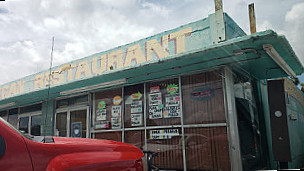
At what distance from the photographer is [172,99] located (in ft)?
24.9

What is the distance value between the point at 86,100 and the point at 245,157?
234 inches

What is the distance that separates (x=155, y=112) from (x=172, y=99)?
2.28 feet

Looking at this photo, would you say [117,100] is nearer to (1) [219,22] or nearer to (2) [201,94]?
(2) [201,94]

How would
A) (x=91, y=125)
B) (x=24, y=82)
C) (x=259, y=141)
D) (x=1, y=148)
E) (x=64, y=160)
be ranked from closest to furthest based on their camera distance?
(x=1, y=148) < (x=64, y=160) < (x=259, y=141) < (x=91, y=125) < (x=24, y=82)

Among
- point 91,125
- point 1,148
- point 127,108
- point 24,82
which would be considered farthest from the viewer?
point 24,82

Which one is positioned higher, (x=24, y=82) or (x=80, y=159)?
(x=24, y=82)

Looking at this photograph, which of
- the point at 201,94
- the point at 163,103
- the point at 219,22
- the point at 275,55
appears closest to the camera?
the point at 275,55

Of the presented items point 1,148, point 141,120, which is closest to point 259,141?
point 141,120

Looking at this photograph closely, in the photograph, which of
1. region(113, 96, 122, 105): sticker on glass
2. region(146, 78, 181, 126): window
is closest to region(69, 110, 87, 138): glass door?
region(113, 96, 122, 105): sticker on glass

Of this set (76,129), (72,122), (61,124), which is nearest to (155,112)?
(76,129)

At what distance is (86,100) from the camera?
9797 mm

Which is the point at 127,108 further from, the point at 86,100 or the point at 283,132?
the point at 283,132

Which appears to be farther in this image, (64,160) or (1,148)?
(64,160)

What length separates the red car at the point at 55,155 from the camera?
1.91m
